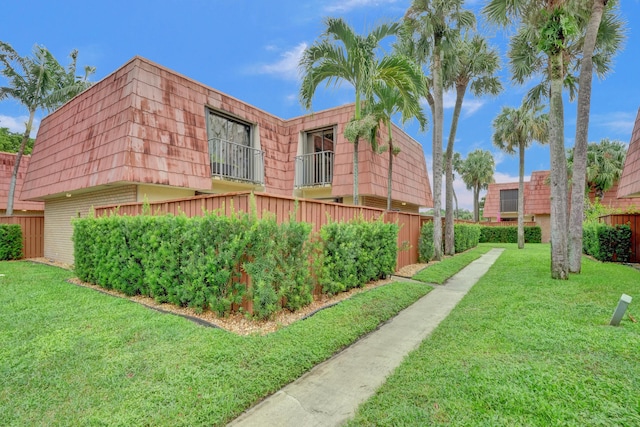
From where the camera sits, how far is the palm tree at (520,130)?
58.6 feet

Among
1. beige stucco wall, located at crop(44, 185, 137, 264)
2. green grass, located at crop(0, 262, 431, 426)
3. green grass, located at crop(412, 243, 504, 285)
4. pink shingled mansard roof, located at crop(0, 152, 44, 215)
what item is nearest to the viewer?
green grass, located at crop(0, 262, 431, 426)

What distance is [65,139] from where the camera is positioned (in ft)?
32.8

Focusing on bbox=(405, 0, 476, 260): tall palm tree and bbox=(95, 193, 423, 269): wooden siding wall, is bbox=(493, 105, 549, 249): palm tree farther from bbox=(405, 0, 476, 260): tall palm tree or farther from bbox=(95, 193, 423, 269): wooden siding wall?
bbox=(95, 193, 423, 269): wooden siding wall

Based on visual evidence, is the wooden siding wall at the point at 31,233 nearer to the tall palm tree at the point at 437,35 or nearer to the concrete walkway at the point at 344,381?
the concrete walkway at the point at 344,381

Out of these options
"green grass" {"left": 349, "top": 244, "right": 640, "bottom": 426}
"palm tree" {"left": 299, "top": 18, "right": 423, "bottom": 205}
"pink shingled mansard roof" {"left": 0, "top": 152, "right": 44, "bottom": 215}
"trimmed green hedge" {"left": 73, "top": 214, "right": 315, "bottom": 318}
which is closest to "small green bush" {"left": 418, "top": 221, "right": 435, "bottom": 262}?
"palm tree" {"left": 299, "top": 18, "right": 423, "bottom": 205}

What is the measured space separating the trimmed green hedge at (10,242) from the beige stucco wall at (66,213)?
795 millimetres

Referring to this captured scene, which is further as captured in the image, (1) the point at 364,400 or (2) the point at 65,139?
(2) the point at 65,139

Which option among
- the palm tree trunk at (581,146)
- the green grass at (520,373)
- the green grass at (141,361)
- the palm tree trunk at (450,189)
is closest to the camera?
the green grass at (520,373)

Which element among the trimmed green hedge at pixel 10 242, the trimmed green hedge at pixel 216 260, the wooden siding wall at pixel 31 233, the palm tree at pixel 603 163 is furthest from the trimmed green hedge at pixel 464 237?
the trimmed green hedge at pixel 10 242

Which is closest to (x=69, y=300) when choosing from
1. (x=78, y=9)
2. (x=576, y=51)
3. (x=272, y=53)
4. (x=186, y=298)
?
(x=186, y=298)

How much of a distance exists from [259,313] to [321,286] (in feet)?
5.89

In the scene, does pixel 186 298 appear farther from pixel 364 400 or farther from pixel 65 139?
pixel 65 139

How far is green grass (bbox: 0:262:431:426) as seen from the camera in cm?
246

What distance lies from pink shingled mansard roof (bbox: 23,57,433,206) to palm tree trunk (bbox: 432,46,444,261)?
5.39 ft
